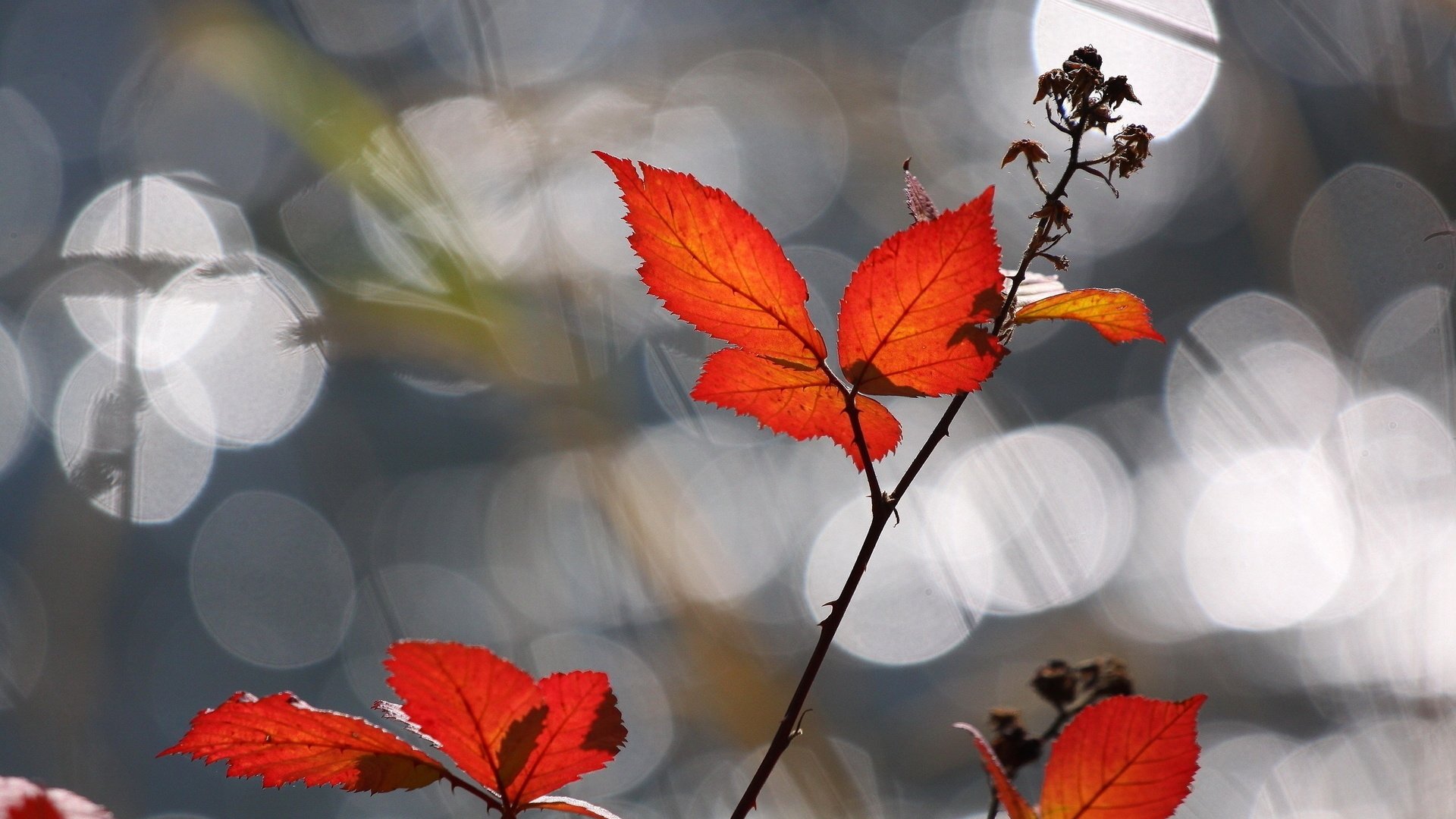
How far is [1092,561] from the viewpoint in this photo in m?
2.47

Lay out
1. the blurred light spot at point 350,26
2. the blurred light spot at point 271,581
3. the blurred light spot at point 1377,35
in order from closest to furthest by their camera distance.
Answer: the blurred light spot at point 1377,35
the blurred light spot at point 350,26
the blurred light spot at point 271,581

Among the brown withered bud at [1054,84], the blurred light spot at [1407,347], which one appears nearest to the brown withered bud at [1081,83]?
the brown withered bud at [1054,84]

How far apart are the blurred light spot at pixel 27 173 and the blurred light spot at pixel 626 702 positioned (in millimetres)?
883

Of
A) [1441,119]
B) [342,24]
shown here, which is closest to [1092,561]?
[1441,119]

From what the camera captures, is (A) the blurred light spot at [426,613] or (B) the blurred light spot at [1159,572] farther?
(B) the blurred light spot at [1159,572]

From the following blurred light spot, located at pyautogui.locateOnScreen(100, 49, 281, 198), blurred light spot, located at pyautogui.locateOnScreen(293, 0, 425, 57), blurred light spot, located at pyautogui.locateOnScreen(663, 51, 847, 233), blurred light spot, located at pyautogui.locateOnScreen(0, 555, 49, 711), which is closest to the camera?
blurred light spot, located at pyautogui.locateOnScreen(0, 555, 49, 711)

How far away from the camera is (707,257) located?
25 centimetres

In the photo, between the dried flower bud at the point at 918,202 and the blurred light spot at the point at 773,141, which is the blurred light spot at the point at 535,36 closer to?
the blurred light spot at the point at 773,141

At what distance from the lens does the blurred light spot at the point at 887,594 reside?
2398 millimetres

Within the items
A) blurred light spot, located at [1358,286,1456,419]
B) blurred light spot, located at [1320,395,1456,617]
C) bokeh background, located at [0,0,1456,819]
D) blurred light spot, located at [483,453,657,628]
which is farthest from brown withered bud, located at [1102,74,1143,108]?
blurred light spot, located at [483,453,657,628]

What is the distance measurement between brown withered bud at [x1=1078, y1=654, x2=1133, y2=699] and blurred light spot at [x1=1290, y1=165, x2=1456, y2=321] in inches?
23.5

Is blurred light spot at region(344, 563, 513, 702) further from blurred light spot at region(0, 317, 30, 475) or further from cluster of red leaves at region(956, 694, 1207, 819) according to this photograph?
cluster of red leaves at region(956, 694, 1207, 819)

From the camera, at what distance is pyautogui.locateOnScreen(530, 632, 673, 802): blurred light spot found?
5.43 feet

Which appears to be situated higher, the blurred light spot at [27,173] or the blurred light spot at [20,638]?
the blurred light spot at [27,173]
